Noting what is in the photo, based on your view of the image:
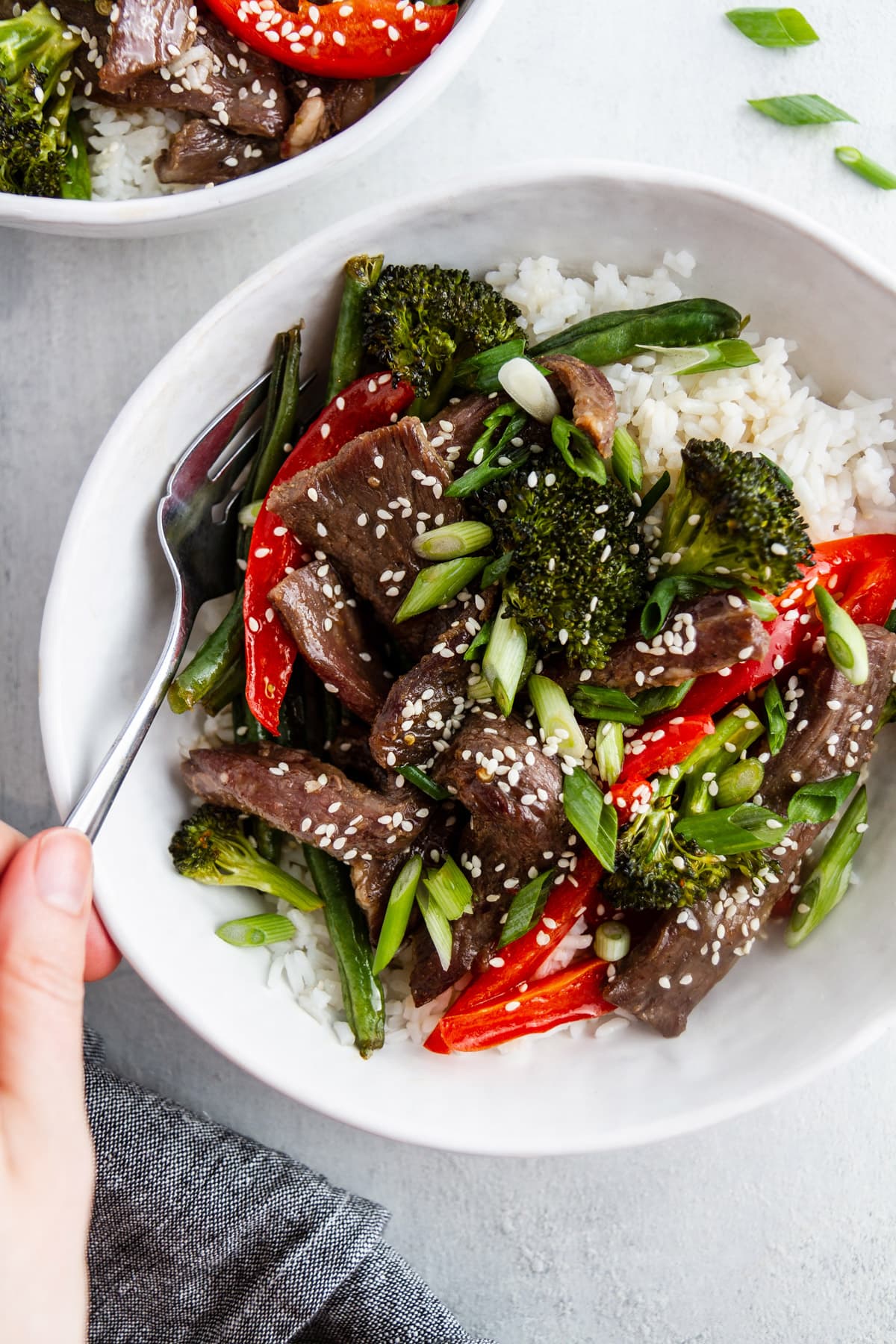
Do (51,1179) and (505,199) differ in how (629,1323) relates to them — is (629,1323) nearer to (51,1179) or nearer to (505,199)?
(51,1179)

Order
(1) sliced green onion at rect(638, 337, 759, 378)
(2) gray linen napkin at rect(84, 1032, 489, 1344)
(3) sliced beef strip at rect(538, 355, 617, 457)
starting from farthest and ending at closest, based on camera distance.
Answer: (2) gray linen napkin at rect(84, 1032, 489, 1344)
(1) sliced green onion at rect(638, 337, 759, 378)
(3) sliced beef strip at rect(538, 355, 617, 457)

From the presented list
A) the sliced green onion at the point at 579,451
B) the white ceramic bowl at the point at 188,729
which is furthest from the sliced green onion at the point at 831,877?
the sliced green onion at the point at 579,451

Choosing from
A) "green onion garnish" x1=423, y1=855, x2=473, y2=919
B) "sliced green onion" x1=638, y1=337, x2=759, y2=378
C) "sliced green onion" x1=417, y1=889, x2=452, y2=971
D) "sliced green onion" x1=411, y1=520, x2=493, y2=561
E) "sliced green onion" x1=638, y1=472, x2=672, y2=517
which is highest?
"sliced green onion" x1=638, y1=337, x2=759, y2=378

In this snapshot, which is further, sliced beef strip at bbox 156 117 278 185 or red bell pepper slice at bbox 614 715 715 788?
sliced beef strip at bbox 156 117 278 185

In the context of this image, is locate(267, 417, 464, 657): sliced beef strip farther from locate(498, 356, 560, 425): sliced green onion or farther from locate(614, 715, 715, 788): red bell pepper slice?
locate(614, 715, 715, 788): red bell pepper slice

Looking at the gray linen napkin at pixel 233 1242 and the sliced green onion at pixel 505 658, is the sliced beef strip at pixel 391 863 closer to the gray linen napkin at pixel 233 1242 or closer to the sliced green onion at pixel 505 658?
the sliced green onion at pixel 505 658

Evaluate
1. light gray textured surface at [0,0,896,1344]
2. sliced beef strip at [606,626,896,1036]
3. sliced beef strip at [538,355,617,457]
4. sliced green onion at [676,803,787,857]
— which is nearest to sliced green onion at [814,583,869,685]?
sliced beef strip at [606,626,896,1036]
